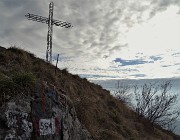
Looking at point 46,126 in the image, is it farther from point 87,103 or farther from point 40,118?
point 87,103

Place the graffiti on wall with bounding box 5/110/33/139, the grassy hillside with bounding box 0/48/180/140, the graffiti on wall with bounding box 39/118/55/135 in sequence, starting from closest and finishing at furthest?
1. the graffiti on wall with bounding box 5/110/33/139
2. the graffiti on wall with bounding box 39/118/55/135
3. the grassy hillside with bounding box 0/48/180/140

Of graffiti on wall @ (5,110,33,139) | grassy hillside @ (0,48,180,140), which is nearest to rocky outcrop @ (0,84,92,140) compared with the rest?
graffiti on wall @ (5,110,33,139)

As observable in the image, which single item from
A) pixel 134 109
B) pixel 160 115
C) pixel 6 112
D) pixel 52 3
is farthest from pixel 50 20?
pixel 6 112

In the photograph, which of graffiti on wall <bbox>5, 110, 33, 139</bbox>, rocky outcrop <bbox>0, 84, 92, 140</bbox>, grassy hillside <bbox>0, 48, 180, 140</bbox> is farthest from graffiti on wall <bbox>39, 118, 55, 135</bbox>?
grassy hillside <bbox>0, 48, 180, 140</bbox>

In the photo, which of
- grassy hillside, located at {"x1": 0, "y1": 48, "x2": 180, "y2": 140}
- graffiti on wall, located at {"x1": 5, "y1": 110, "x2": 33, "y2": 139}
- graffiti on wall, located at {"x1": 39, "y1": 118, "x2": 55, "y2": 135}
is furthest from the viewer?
grassy hillside, located at {"x1": 0, "y1": 48, "x2": 180, "y2": 140}

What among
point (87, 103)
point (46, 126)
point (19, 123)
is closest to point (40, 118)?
point (46, 126)

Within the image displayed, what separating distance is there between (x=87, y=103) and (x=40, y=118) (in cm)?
581

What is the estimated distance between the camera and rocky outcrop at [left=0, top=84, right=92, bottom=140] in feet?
20.7

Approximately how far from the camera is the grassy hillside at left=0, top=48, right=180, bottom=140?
34.9 feet

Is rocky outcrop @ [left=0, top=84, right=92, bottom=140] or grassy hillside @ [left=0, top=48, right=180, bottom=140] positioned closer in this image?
rocky outcrop @ [left=0, top=84, right=92, bottom=140]

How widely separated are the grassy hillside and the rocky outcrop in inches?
18.5

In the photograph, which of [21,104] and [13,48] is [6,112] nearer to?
[21,104]

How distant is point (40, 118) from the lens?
272 inches

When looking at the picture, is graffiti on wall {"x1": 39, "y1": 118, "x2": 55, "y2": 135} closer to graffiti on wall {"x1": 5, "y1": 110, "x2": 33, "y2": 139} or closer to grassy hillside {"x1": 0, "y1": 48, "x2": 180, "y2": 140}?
graffiti on wall {"x1": 5, "y1": 110, "x2": 33, "y2": 139}
